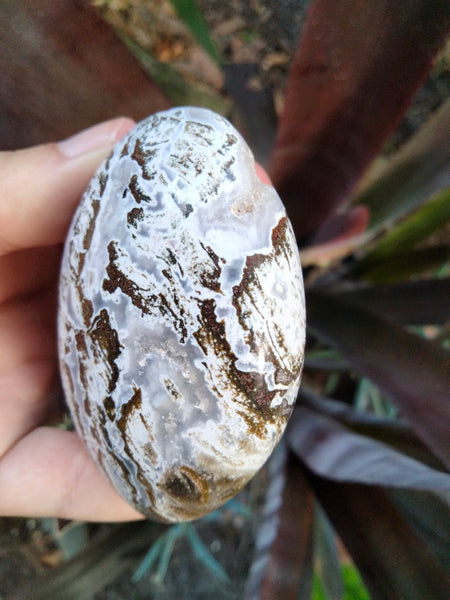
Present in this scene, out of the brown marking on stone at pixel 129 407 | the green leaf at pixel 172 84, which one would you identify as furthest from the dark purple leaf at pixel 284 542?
the green leaf at pixel 172 84

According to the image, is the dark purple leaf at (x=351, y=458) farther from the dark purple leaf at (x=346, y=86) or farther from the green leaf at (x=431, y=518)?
the dark purple leaf at (x=346, y=86)

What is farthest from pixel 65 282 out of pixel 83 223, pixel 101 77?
pixel 101 77

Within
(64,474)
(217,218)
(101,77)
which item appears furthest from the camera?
(64,474)

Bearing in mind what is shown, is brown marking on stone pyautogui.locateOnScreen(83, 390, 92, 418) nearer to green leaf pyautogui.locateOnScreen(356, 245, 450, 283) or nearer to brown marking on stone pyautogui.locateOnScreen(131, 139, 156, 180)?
brown marking on stone pyautogui.locateOnScreen(131, 139, 156, 180)

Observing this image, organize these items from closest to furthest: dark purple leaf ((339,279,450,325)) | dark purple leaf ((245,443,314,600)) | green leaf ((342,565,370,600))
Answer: dark purple leaf ((245,443,314,600)) → dark purple leaf ((339,279,450,325)) → green leaf ((342,565,370,600))

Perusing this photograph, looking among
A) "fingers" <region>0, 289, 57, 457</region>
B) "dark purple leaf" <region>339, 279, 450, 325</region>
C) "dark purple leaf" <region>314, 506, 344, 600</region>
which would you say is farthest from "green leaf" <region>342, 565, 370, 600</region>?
"fingers" <region>0, 289, 57, 457</region>

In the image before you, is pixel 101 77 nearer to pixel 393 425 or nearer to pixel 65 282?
pixel 65 282
